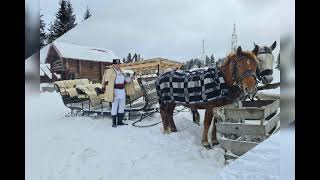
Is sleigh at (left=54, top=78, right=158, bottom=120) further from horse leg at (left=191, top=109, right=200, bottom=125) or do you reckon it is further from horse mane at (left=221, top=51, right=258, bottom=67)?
horse mane at (left=221, top=51, right=258, bottom=67)

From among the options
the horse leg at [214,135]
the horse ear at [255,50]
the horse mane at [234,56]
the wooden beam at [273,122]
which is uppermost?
the horse ear at [255,50]

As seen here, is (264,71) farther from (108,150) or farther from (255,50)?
(108,150)

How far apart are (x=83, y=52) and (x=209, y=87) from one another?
0.52 meters

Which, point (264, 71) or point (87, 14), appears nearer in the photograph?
point (264, 71)

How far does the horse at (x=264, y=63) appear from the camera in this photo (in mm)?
1521

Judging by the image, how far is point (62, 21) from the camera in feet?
5.66

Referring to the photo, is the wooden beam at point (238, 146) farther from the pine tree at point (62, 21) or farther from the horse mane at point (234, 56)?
the pine tree at point (62, 21)

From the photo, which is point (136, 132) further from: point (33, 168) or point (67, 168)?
point (33, 168)

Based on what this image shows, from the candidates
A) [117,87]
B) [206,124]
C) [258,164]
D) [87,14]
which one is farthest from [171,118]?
[87,14]

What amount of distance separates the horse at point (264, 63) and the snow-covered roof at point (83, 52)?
0.56 m

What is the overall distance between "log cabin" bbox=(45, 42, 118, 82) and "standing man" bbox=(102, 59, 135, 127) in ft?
0.10

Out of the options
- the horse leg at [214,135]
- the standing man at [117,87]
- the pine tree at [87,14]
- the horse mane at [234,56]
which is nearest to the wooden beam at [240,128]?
the horse leg at [214,135]

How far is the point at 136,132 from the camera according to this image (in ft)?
5.50
